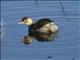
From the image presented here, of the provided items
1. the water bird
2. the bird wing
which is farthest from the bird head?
the bird wing

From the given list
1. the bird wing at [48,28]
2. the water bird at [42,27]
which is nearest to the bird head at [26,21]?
the water bird at [42,27]

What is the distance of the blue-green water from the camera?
8195 millimetres

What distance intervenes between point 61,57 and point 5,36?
1.68 m

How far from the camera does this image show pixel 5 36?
9320mm

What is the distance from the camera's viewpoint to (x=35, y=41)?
9.12m

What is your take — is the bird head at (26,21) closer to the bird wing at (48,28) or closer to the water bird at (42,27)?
the water bird at (42,27)

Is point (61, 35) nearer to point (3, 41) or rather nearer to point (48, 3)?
point (3, 41)

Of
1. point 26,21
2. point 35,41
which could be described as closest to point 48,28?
point 26,21

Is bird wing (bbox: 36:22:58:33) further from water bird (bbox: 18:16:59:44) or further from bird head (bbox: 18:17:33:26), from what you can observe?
bird head (bbox: 18:17:33:26)

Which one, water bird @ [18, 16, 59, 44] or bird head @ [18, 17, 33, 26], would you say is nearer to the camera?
water bird @ [18, 16, 59, 44]

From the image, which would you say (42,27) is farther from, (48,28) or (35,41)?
(35,41)

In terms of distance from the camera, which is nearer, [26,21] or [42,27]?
[42,27]

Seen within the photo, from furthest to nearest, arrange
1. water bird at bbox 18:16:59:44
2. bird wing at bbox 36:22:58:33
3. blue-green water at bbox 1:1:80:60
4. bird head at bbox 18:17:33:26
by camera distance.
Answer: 1. bird head at bbox 18:17:33:26
2. bird wing at bbox 36:22:58:33
3. water bird at bbox 18:16:59:44
4. blue-green water at bbox 1:1:80:60

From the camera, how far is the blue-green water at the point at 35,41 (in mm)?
8195
